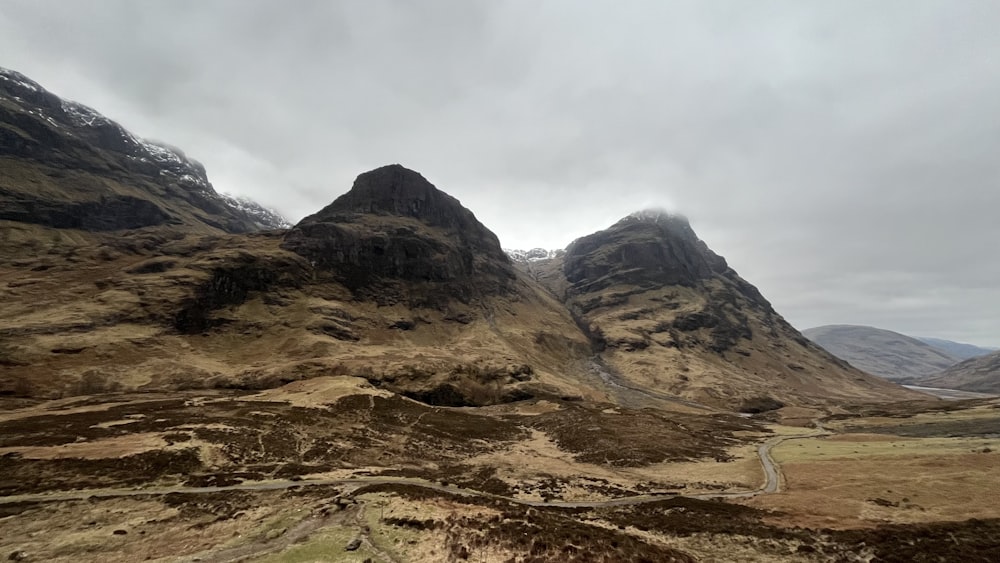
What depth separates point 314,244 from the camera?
7741 inches

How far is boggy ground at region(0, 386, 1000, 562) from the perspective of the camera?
88.3ft

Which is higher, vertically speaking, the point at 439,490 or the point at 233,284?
the point at 233,284

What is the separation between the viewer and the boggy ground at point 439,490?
26.9 m

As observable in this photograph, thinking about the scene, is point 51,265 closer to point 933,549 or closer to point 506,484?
point 506,484

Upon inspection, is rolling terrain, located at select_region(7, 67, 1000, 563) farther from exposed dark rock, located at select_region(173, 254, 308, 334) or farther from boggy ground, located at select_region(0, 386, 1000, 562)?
exposed dark rock, located at select_region(173, 254, 308, 334)

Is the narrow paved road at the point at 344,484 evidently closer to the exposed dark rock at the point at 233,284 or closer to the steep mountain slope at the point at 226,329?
the steep mountain slope at the point at 226,329

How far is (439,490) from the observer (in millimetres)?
41906

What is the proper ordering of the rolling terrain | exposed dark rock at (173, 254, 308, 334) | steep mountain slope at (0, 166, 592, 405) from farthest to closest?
exposed dark rock at (173, 254, 308, 334), steep mountain slope at (0, 166, 592, 405), the rolling terrain

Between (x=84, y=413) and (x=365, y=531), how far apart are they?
6311 centimetres

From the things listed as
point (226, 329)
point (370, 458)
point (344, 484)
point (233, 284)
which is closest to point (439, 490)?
point (344, 484)

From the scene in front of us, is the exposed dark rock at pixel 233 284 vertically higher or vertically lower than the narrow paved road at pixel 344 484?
higher

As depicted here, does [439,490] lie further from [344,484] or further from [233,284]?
[233,284]

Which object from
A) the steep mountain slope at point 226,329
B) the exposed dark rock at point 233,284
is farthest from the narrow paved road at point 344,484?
the exposed dark rock at point 233,284

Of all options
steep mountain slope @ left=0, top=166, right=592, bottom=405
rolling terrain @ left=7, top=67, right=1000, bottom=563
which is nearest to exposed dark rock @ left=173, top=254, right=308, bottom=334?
steep mountain slope @ left=0, top=166, right=592, bottom=405
